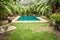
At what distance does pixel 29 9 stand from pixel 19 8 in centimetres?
190

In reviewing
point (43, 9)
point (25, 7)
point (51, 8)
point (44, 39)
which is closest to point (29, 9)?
point (25, 7)

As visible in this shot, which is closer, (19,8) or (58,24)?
(58,24)

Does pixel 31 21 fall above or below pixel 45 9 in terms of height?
below

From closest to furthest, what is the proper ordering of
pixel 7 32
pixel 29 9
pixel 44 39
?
pixel 44 39
pixel 7 32
pixel 29 9

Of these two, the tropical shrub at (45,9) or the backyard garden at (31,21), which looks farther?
the tropical shrub at (45,9)

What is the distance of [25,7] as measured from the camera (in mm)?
23453

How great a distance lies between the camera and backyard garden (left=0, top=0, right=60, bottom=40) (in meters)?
9.25

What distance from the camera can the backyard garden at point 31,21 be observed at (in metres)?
9.25

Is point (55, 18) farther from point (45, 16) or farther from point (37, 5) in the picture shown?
point (37, 5)

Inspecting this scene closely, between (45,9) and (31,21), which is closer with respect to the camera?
(31,21)

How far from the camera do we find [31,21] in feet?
52.6

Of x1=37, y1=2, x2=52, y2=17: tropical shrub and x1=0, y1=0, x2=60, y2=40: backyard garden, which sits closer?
x1=0, y1=0, x2=60, y2=40: backyard garden

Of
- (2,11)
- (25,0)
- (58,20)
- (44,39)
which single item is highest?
(25,0)

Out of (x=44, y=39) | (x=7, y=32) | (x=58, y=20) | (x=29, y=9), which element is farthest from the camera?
(x=29, y=9)
